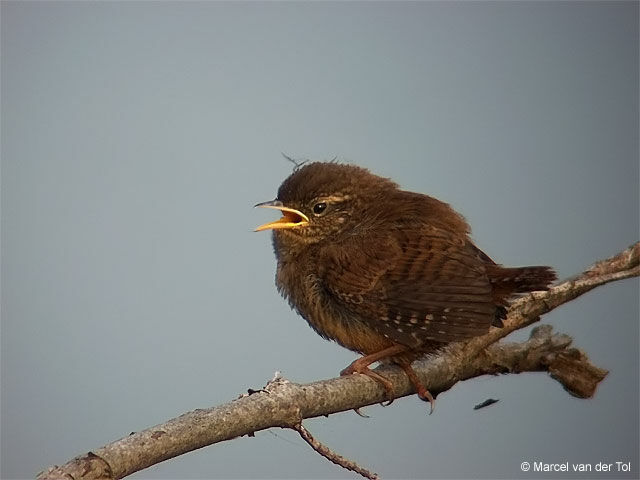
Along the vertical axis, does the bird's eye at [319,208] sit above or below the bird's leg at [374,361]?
above

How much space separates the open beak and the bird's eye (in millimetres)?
53

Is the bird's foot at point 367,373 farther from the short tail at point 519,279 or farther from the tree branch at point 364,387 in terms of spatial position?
the short tail at point 519,279

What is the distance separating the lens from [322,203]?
13.2 ft

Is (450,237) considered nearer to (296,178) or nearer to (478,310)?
(478,310)

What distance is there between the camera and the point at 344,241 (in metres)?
3.85

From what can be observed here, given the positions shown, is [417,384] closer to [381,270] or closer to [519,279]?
[381,270]

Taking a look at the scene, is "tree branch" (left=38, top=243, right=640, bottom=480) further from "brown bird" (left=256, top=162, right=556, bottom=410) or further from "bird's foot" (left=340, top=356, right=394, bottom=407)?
"brown bird" (left=256, top=162, right=556, bottom=410)

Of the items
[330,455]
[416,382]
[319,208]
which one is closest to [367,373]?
[416,382]

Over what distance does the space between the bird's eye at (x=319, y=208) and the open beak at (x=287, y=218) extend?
53mm

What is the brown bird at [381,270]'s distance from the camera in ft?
11.4

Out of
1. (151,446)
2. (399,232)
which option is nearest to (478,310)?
(399,232)

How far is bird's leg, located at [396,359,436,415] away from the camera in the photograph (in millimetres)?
3686

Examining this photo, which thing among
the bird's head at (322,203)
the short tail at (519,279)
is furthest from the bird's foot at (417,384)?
the bird's head at (322,203)

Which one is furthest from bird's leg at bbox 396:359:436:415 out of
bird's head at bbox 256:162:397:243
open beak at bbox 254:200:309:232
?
open beak at bbox 254:200:309:232
